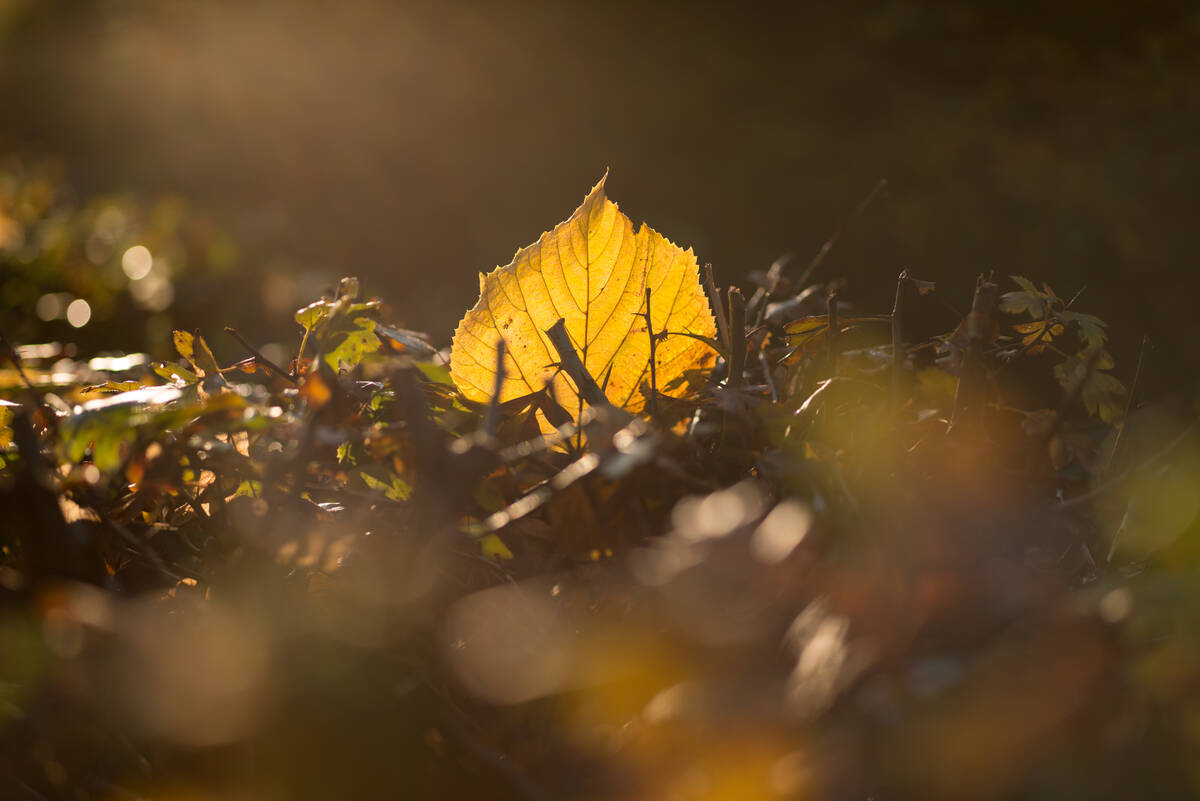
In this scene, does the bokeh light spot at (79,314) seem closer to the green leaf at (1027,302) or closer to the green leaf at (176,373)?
the green leaf at (176,373)

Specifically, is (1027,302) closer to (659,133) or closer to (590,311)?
(590,311)

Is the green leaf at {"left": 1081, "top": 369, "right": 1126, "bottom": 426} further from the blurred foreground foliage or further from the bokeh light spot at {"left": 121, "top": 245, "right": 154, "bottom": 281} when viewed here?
the bokeh light spot at {"left": 121, "top": 245, "right": 154, "bottom": 281}

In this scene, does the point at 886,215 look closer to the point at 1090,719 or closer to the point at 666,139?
the point at 666,139

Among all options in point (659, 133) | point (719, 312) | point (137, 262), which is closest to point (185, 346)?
point (719, 312)

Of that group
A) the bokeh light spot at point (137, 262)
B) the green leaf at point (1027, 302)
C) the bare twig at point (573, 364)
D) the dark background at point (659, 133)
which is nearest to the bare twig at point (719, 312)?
the bare twig at point (573, 364)

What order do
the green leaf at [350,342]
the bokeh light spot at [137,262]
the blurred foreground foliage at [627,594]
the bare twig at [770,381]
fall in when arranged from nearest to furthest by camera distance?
the blurred foreground foliage at [627,594] < the bare twig at [770,381] < the green leaf at [350,342] < the bokeh light spot at [137,262]
